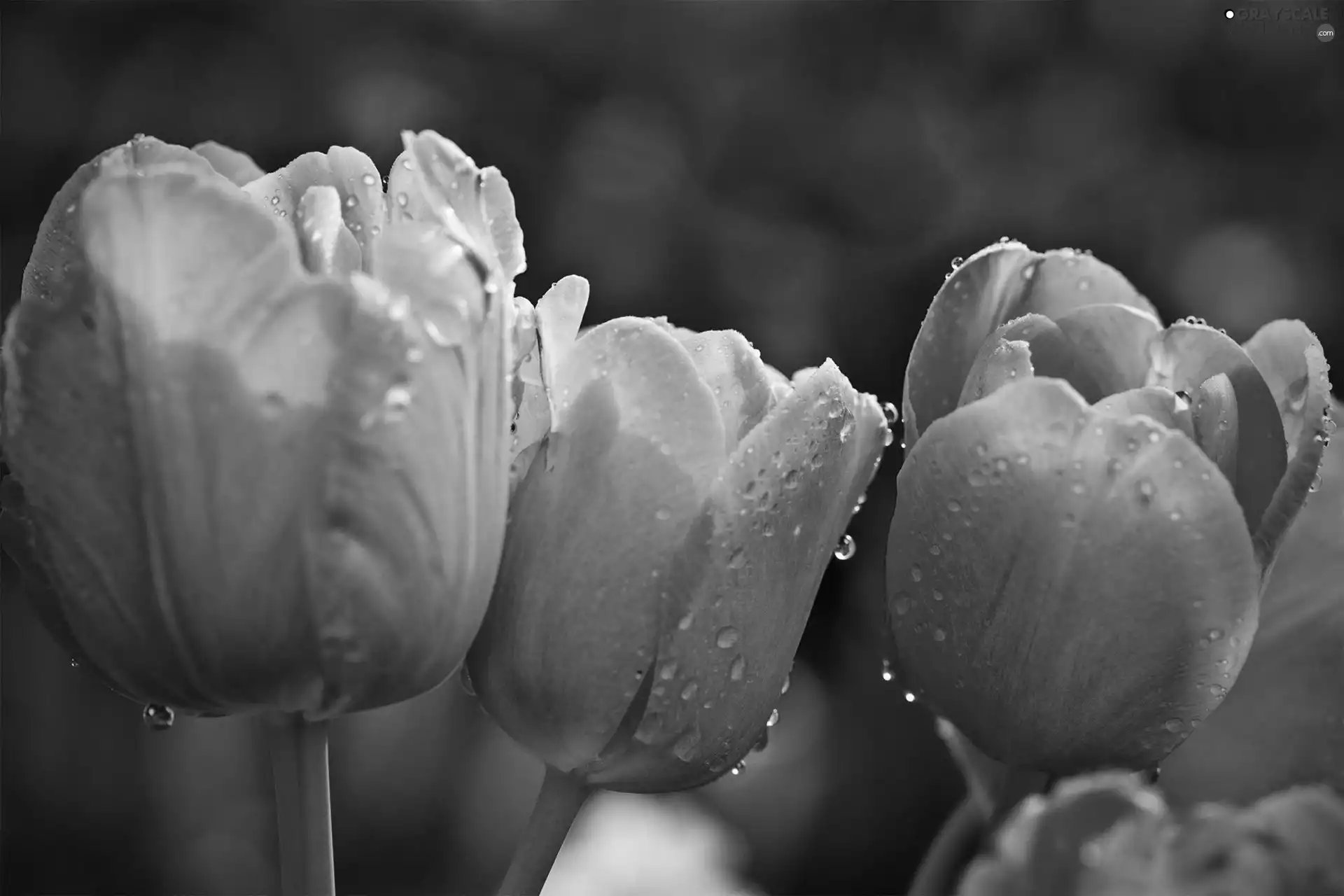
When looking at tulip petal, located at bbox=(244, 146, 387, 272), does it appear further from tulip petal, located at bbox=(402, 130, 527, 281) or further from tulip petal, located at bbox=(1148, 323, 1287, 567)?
tulip petal, located at bbox=(1148, 323, 1287, 567)

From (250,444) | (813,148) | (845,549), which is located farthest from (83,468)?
(813,148)

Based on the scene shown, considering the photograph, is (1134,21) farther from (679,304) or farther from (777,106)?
(679,304)

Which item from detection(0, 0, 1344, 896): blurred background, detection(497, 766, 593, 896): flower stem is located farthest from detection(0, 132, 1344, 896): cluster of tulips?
detection(0, 0, 1344, 896): blurred background

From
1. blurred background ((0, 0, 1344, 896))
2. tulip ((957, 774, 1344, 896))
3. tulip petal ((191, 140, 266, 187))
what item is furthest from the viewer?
blurred background ((0, 0, 1344, 896))

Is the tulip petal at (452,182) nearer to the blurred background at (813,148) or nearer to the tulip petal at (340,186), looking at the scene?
the tulip petal at (340,186)

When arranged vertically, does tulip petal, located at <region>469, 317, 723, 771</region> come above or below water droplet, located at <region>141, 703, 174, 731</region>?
above

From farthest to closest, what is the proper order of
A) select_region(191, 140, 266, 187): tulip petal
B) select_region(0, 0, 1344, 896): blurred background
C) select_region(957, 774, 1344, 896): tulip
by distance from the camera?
select_region(0, 0, 1344, 896): blurred background → select_region(191, 140, 266, 187): tulip petal → select_region(957, 774, 1344, 896): tulip
